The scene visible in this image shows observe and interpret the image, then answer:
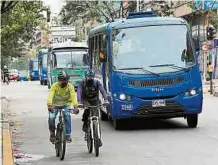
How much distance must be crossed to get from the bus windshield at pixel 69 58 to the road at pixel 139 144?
708 inches

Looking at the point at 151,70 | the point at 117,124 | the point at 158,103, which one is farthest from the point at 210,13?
the point at 158,103

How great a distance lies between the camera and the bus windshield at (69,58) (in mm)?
37344

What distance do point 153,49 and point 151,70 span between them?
2.42 feet

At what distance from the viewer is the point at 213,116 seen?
19.5 metres

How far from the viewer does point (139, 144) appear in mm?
13219

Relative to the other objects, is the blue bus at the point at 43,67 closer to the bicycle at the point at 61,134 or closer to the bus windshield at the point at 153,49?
the bus windshield at the point at 153,49

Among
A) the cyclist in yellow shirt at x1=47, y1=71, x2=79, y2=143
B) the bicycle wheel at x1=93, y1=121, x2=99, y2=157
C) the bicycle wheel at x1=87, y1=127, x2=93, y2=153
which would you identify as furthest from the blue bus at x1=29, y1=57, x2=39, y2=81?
the bicycle wheel at x1=93, y1=121, x2=99, y2=157

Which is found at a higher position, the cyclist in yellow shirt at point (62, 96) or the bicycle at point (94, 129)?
the cyclist in yellow shirt at point (62, 96)

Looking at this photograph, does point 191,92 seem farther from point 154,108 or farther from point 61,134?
point 61,134

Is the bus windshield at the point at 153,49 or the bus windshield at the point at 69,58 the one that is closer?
the bus windshield at the point at 153,49

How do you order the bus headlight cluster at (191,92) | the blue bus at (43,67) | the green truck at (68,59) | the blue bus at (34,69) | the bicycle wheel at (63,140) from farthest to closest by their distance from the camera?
the blue bus at (34,69) < the blue bus at (43,67) < the green truck at (68,59) < the bus headlight cluster at (191,92) < the bicycle wheel at (63,140)

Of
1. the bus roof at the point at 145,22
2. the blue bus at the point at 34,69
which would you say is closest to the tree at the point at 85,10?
the blue bus at the point at 34,69

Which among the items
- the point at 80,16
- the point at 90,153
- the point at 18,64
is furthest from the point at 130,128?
the point at 18,64

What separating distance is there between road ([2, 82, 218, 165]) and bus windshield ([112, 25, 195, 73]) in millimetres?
1620
